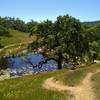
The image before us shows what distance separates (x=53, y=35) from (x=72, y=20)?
17.3ft

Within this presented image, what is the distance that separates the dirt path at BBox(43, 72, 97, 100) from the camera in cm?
3182

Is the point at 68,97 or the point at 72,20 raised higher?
the point at 72,20

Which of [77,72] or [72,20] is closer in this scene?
[77,72]

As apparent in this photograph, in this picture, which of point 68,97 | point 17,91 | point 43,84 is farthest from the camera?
point 43,84

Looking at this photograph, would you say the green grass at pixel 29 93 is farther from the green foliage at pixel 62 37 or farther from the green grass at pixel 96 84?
the green foliage at pixel 62 37

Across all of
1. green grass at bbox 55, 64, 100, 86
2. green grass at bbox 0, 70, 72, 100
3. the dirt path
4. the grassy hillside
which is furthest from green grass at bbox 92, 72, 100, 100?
green grass at bbox 0, 70, 72, 100

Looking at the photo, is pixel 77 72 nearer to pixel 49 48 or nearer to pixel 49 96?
pixel 49 96

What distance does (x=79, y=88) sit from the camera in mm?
35594

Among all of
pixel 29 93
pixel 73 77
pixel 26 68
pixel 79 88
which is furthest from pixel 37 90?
pixel 26 68

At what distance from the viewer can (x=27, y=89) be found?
34.7m

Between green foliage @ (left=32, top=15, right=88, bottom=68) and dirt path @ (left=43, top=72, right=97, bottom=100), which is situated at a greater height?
green foliage @ (left=32, top=15, right=88, bottom=68)

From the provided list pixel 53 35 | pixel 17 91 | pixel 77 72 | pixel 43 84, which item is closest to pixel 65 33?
pixel 53 35

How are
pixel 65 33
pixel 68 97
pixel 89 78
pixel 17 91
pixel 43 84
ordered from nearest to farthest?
1. pixel 68 97
2. pixel 17 91
3. pixel 43 84
4. pixel 89 78
5. pixel 65 33

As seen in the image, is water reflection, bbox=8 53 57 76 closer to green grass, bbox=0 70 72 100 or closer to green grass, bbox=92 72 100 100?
green grass, bbox=92 72 100 100
